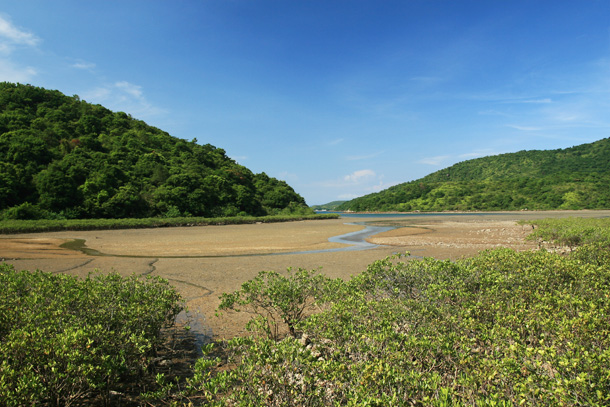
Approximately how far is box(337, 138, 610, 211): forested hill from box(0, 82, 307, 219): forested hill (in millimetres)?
80530

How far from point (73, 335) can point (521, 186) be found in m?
146

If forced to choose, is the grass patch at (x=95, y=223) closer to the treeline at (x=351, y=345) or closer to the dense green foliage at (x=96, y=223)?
the dense green foliage at (x=96, y=223)

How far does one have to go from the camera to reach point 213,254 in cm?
1931

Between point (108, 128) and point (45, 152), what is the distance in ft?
89.3

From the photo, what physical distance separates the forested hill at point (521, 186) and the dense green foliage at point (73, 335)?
125 m

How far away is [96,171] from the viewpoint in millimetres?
51781

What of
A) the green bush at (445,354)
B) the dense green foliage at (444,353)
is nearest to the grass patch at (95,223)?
the dense green foliage at (444,353)

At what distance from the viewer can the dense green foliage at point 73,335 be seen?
333 cm

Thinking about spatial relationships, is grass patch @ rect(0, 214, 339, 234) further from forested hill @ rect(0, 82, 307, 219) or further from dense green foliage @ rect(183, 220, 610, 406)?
dense green foliage @ rect(183, 220, 610, 406)

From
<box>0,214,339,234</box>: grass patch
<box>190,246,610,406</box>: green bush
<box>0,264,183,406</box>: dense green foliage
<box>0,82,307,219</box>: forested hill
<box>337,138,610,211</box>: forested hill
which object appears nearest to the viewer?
<box>190,246,610,406</box>: green bush

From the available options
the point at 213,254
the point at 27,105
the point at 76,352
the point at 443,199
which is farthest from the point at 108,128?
the point at 443,199

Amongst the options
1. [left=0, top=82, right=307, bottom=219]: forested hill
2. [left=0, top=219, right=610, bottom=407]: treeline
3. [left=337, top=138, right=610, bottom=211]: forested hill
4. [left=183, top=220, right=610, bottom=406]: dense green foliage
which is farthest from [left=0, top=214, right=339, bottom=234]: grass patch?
[left=337, top=138, right=610, bottom=211]: forested hill

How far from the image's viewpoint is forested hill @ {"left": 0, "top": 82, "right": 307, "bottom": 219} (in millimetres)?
43906

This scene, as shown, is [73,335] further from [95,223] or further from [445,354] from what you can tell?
[95,223]
